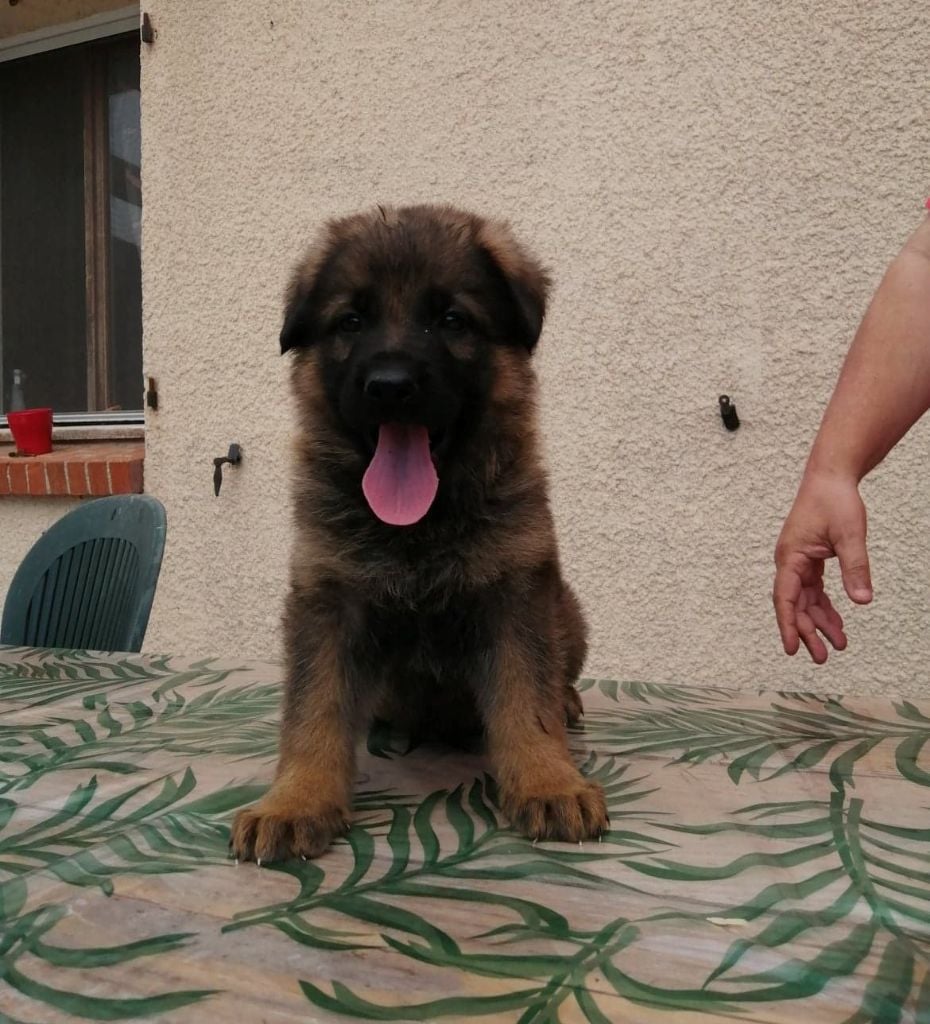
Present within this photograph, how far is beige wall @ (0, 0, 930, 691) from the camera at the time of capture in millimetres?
3232

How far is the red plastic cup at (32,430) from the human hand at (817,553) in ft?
13.9

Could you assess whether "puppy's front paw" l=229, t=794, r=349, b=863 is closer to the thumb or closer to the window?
the thumb

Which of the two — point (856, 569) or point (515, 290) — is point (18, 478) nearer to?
point (515, 290)

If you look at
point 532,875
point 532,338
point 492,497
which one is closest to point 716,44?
point 532,338

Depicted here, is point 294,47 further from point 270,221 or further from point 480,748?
point 480,748

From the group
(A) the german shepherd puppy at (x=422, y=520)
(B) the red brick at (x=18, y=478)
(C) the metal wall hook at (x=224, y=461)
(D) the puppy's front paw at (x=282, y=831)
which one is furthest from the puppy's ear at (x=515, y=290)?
(B) the red brick at (x=18, y=478)

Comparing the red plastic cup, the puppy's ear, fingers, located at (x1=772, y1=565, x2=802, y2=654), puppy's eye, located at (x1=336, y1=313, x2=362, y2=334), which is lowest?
fingers, located at (x1=772, y1=565, x2=802, y2=654)

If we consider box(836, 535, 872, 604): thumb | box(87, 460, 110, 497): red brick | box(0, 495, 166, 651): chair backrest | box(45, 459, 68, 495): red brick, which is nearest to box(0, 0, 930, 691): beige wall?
box(87, 460, 110, 497): red brick

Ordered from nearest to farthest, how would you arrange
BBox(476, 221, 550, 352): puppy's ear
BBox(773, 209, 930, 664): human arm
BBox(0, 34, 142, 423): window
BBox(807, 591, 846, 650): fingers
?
BBox(773, 209, 930, 664): human arm < BBox(807, 591, 846, 650): fingers < BBox(476, 221, 550, 352): puppy's ear < BBox(0, 34, 142, 423): window

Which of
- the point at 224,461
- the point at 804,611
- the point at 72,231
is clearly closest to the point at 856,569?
the point at 804,611

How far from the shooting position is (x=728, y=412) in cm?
337

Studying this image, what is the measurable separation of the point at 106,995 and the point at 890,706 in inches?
72.0

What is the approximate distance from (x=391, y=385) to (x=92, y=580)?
1765mm

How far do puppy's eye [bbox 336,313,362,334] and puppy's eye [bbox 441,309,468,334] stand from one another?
17cm
